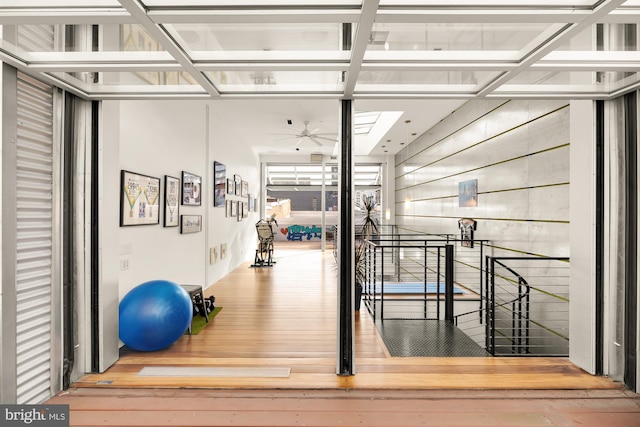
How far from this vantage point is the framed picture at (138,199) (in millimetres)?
3250

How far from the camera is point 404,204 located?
9.25m

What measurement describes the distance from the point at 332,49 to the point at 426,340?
123 inches

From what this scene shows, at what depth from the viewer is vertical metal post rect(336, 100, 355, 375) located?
105 inches

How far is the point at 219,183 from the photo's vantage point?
6.25 metres

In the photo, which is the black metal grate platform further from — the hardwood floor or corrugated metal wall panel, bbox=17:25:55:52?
corrugated metal wall panel, bbox=17:25:55:52

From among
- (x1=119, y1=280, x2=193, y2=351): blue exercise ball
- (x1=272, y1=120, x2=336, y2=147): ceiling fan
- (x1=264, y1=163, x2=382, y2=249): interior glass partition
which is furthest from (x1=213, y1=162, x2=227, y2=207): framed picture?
(x1=264, y1=163, x2=382, y2=249): interior glass partition

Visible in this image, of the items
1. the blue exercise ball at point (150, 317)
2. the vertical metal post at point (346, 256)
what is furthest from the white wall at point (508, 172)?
the blue exercise ball at point (150, 317)

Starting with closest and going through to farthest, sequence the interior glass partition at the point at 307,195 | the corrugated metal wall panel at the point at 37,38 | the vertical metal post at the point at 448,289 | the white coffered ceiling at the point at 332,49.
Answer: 1. the white coffered ceiling at the point at 332,49
2. the corrugated metal wall panel at the point at 37,38
3. the vertical metal post at the point at 448,289
4. the interior glass partition at the point at 307,195

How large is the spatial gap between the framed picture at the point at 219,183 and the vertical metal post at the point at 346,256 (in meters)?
3.93

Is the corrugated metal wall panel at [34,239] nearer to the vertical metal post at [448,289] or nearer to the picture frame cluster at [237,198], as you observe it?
the vertical metal post at [448,289]

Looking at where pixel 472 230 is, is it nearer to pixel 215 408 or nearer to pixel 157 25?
pixel 215 408

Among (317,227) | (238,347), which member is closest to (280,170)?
(317,227)

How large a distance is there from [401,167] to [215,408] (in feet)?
27.9

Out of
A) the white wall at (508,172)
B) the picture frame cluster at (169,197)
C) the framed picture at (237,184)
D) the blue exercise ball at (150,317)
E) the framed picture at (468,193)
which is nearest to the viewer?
the blue exercise ball at (150,317)
